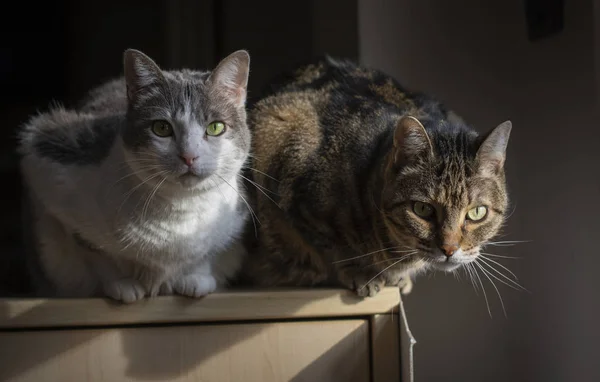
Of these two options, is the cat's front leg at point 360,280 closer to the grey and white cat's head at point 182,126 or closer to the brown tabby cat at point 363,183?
the brown tabby cat at point 363,183

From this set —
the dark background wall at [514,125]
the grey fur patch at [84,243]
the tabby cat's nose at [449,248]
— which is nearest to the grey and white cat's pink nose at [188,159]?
the grey fur patch at [84,243]

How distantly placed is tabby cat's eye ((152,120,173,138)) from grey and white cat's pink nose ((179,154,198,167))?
0.28ft

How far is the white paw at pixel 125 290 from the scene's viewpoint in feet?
4.53

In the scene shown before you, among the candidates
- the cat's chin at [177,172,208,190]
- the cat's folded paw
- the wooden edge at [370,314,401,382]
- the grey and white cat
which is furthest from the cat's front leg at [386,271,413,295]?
the cat's chin at [177,172,208,190]

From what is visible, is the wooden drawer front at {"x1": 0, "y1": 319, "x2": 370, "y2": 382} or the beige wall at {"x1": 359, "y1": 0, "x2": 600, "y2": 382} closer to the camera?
the wooden drawer front at {"x1": 0, "y1": 319, "x2": 370, "y2": 382}

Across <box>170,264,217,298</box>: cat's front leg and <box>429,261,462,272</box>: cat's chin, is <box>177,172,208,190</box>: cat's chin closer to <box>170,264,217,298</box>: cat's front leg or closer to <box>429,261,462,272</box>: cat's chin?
<box>170,264,217,298</box>: cat's front leg

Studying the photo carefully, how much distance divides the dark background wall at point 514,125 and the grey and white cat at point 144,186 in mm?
425

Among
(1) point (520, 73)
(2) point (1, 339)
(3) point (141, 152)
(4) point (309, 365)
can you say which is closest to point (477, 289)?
(1) point (520, 73)

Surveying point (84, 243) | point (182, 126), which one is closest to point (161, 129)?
point (182, 126)

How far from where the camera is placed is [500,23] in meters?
1.96

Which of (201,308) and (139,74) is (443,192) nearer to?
(201,308)

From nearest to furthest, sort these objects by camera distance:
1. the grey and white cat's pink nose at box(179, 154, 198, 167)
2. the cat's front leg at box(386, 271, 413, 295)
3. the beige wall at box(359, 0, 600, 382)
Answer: the grey and white cat's pink nose at box(179, 154, 198, 167), the cat's front leg at box(386, 271, 413, 295), the beige wall at box(359, 0, 600, 382)

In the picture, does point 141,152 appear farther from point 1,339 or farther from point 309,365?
point 309,365

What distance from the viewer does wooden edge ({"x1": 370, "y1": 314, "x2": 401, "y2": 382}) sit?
145 centimetres
